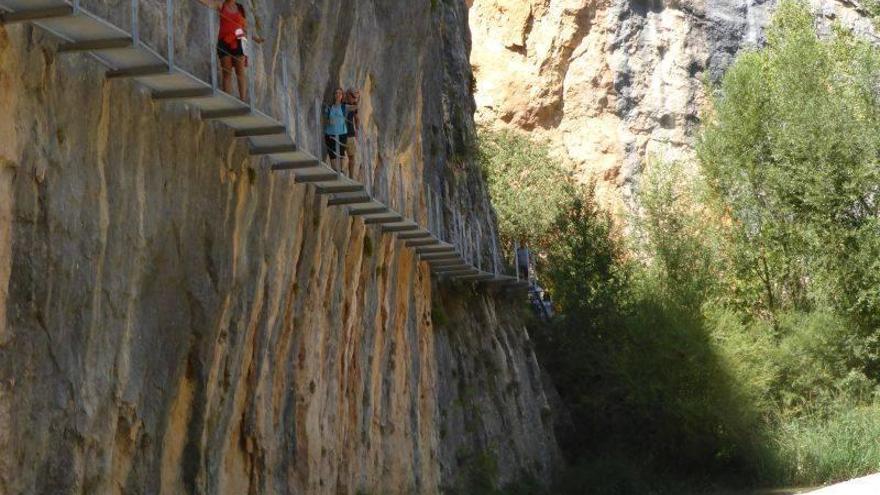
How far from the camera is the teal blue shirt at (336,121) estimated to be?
18953 millimetres

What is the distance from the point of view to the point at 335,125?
18953 mm

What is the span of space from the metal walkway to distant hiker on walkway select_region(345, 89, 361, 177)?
0.66 meters

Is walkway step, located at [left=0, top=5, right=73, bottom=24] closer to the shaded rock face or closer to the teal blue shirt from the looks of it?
the shaded rock face

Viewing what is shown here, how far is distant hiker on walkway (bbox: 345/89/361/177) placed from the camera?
1966 cm

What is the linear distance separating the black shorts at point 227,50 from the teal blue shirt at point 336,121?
16.0 feet

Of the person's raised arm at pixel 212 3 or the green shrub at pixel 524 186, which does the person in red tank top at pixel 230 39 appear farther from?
the green shrub at pixel 524 186

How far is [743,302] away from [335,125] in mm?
27373

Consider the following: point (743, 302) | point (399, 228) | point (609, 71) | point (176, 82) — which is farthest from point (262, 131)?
point (609, 71)

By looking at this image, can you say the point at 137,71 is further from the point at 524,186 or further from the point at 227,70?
the point at 524,186

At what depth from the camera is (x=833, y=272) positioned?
134ft

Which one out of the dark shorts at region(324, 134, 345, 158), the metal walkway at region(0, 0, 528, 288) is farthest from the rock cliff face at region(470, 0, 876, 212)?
the dark shorts at region(324, 134, 345, 158)

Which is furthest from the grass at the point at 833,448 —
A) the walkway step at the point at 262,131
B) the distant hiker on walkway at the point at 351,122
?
the walkway step at the point at 262,131

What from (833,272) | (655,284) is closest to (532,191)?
(655,284)

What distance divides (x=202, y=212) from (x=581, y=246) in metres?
33.1
